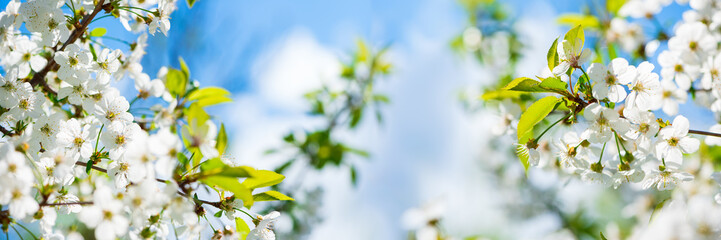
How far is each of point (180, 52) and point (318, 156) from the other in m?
1.28

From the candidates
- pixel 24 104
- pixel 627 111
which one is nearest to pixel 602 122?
pixel 627 111

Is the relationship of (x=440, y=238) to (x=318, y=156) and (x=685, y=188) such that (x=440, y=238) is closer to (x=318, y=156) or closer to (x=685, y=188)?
(x=685, y=188)

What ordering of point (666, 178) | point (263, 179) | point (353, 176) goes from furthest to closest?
point (353, 176) < point (666, 178) < point (263, 179)

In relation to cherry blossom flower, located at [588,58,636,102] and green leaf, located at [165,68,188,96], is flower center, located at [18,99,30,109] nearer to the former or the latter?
green leaf, located at [165,68,188,96]

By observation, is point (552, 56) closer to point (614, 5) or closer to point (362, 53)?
point (614, 5)

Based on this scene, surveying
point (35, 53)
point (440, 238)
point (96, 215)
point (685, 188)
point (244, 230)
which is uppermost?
point (35, 53)

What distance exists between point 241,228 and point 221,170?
232 mm

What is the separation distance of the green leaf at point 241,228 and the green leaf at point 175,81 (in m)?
0.43

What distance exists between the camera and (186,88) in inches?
51.0

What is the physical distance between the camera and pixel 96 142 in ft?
3.21

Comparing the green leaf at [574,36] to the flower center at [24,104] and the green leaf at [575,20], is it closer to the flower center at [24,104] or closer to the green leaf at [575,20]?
the green leaf at [575,20]

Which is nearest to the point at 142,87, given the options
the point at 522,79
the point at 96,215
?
the point at 96,215

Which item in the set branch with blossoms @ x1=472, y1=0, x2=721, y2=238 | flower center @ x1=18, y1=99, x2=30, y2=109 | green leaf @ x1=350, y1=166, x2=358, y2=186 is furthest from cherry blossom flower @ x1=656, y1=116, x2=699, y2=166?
green leaf @ x1=350, y1=166, x2=358, y2=186

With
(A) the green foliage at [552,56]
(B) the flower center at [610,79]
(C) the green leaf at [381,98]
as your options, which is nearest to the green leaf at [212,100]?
(A) the green foliage at [552,56]
